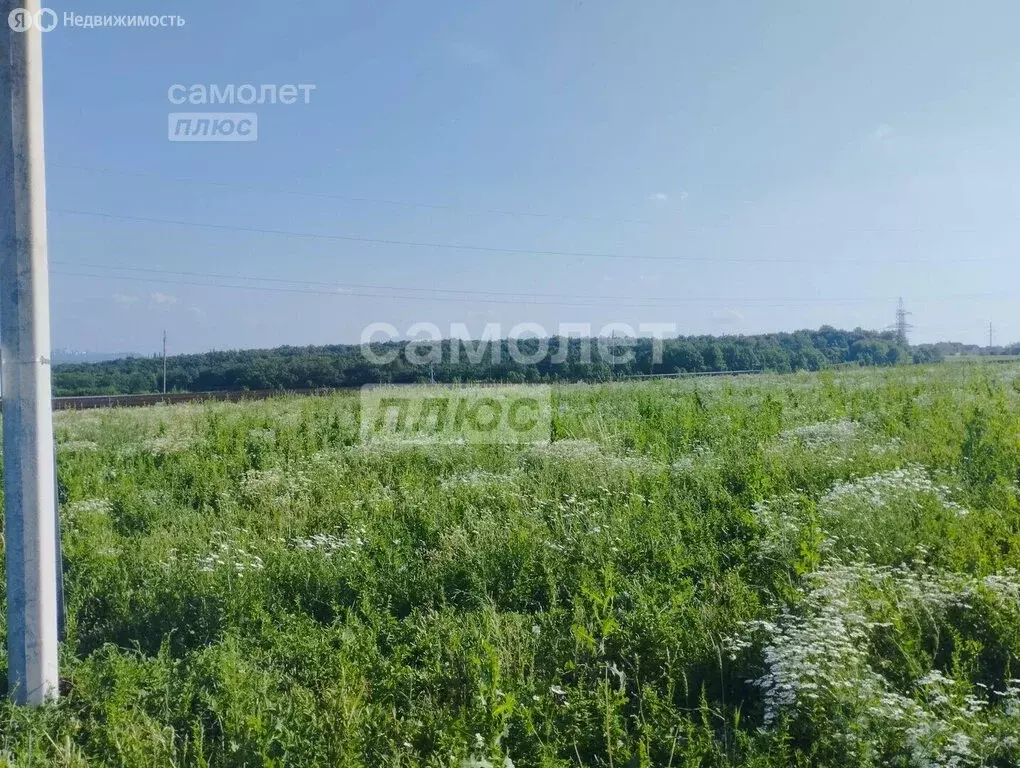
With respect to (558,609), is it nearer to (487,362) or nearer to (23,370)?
(23,370)

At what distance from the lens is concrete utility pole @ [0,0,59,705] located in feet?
11.0

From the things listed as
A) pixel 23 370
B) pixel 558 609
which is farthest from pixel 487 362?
pixel 23 370

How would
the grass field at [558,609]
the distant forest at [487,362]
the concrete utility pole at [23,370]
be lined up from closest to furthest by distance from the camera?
the grass field at [558,609] → the concrete utility pole at [23,370] → the distant forest at [487,362]

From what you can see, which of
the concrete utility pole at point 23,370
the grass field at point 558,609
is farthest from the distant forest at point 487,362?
the concrete utility pole at point 23,370

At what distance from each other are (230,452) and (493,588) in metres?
6.47

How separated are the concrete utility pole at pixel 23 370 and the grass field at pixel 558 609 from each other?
45 cm

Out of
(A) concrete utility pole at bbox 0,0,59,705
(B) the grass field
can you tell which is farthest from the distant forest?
(A) concrete utility pole at bbox 0,0,59,705

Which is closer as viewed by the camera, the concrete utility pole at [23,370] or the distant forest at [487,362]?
the concrete utility pole at [23,370]

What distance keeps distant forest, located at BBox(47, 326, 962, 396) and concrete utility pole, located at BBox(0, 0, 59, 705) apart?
14.1m

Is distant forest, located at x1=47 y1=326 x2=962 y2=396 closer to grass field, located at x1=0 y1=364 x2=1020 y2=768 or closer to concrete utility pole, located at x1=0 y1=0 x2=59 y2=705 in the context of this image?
grass field, located at x1=0 y1=364 x2=1020 y2=768

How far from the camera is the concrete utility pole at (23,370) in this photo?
11.0ft

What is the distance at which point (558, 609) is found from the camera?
4.32 metres

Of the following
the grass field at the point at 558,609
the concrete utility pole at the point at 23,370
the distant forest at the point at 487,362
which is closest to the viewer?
the grass field at the point at 558,609

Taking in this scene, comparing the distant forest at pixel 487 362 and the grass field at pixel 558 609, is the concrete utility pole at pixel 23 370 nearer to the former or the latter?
the grass field at pixel 558 609
